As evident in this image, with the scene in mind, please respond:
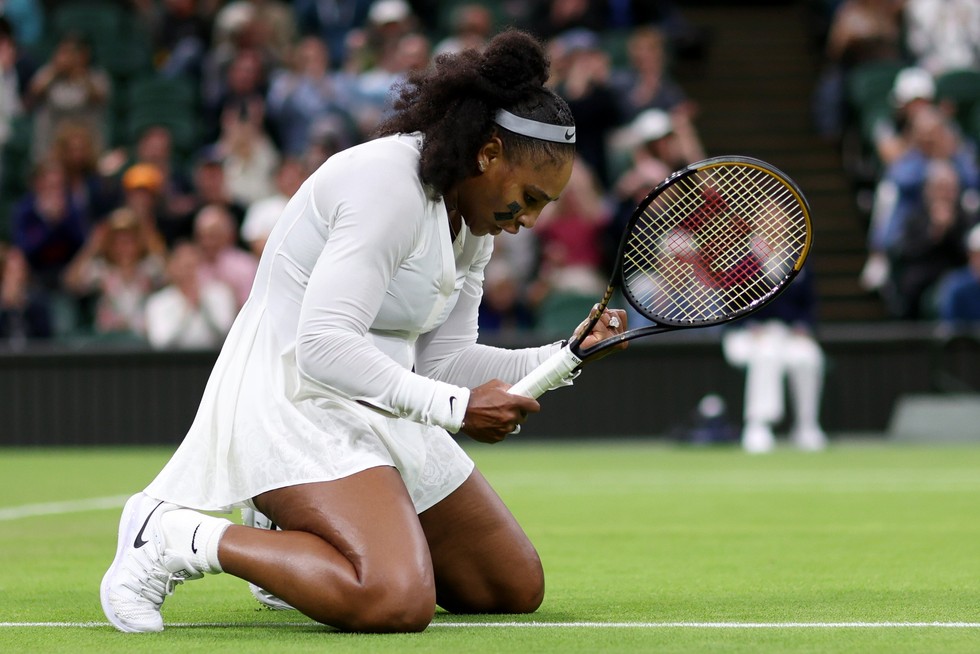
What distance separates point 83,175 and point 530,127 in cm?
1051

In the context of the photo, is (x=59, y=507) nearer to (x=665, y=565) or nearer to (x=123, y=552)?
(x=665, y=565)

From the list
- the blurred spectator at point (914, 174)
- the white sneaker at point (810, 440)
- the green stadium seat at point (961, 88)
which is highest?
the green stadium seat at point (961, 88)

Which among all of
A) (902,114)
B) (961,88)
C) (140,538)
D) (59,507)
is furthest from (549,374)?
(961,88)

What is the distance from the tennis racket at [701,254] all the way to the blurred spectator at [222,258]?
7.55 meters

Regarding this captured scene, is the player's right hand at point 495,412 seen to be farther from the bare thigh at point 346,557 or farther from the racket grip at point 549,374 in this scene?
the bare thigh at point 346,557

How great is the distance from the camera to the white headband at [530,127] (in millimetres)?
4227

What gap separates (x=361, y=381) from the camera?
4.15 meters

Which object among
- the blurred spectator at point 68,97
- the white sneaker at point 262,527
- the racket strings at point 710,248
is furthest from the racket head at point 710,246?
the blurred spectator at point 68,97

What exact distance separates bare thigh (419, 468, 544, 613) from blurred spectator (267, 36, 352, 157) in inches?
375

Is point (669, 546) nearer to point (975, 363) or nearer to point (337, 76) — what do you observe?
point (975, 363)

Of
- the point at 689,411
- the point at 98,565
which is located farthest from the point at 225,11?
the point at 98,565

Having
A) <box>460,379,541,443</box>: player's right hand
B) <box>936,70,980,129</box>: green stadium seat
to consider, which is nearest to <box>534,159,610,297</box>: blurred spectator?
<box>936,70,980,129</box>: green stadium seat

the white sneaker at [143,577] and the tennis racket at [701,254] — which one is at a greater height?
the tennis racket at [701,254]

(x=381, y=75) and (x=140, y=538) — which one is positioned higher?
(x=381, y=75)
